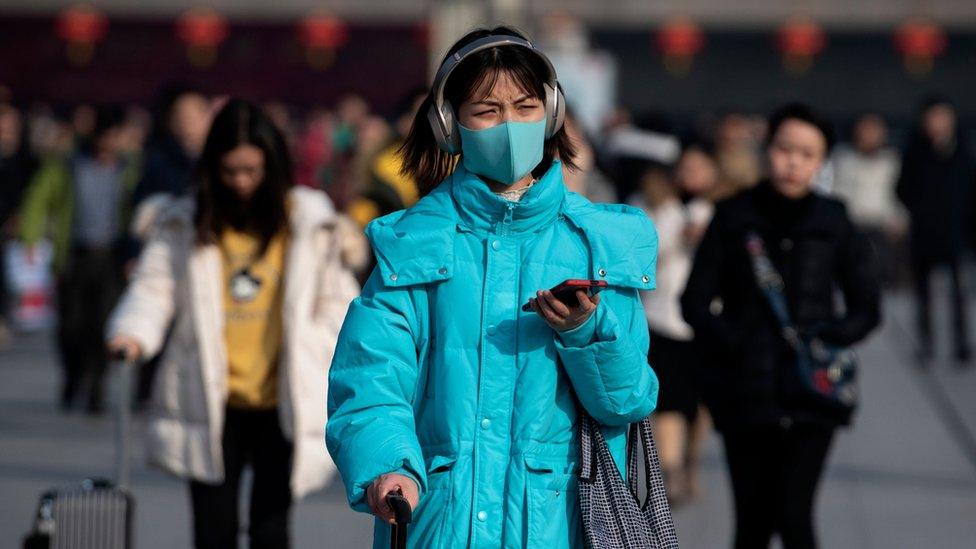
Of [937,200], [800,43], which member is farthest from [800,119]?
[800,43]

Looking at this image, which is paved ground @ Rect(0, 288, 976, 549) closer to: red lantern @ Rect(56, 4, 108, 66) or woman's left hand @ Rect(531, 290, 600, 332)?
woman's left hand @ Rect(531, 290, 600, 332)

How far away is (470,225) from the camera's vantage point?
3.27 metres

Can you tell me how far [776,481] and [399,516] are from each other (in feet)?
9.01

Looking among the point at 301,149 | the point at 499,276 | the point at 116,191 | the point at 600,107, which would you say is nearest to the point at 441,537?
the point at 499,276

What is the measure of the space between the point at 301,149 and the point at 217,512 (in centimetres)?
1993

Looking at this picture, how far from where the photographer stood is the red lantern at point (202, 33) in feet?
111

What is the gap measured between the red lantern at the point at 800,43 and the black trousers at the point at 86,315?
72.9 feet

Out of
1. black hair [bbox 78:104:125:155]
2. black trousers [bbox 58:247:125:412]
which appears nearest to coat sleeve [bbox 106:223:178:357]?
black trousers [bbox 58:247:125:412]

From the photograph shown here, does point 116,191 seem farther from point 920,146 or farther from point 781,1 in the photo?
point 781,1

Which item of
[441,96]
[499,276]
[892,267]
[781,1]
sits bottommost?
[892,267]

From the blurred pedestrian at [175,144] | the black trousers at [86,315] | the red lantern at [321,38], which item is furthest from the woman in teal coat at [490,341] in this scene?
the red lantern at [321,38]

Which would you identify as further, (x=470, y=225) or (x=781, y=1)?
(x=781, y=1)

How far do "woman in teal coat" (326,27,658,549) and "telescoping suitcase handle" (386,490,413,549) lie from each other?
0.27ft

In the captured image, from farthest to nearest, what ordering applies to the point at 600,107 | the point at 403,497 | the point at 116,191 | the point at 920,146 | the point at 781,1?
1. the point at 781,1
2. the point at 600,107
3. the point at 920,146
4. the point at 116,191
5. the point at 403,497
